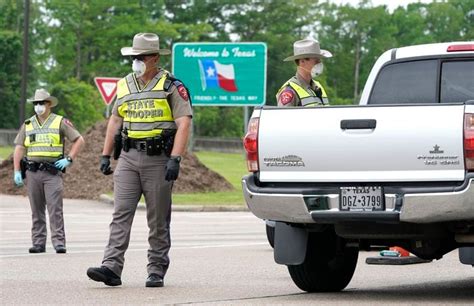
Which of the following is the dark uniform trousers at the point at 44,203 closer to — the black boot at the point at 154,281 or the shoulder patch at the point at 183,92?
the black boot at the point at 154,281

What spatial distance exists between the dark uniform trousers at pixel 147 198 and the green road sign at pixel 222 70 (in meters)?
30.9

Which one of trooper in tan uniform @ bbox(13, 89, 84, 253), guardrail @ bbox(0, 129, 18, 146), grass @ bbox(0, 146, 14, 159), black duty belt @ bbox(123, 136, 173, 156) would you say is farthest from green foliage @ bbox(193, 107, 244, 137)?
black duty belt @ bbox(123, 136, 173, 156)

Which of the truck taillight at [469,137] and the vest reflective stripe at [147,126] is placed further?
the vest reflective stripe at [147,126]

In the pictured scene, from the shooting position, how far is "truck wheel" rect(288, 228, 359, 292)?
11719 mm

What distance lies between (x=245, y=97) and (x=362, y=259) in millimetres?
27808

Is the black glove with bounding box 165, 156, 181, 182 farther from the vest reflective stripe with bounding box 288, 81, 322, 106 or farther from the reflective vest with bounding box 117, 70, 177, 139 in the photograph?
the vest reflective stripe with bounding box 288, 81, 322, 106

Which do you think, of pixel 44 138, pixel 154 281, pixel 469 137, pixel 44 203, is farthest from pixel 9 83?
pixel 469 137

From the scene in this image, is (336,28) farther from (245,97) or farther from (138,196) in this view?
(138,196)

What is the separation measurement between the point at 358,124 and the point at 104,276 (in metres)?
2.66

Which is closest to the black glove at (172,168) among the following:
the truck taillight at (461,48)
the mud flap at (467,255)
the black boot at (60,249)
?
the truck taillight at (461,48)

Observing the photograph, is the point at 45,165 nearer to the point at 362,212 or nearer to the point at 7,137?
the point at 362,212

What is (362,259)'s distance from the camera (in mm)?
15758

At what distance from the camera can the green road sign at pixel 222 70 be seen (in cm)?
4350

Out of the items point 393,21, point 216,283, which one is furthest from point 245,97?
point 393,21
